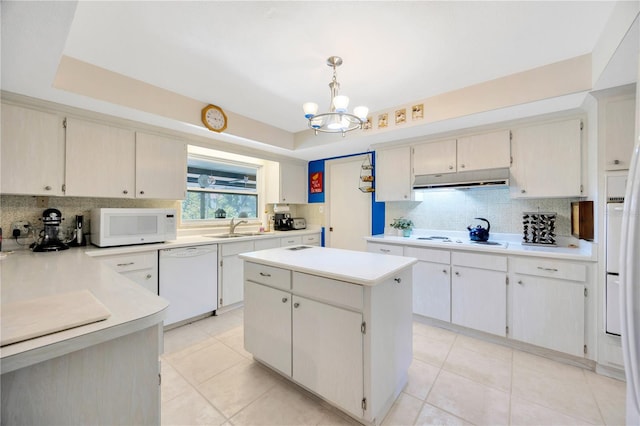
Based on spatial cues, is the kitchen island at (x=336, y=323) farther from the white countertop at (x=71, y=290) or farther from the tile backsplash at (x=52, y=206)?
the tile backsplash at (x=52, y=206)

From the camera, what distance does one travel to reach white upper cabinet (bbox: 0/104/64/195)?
76.4 inches

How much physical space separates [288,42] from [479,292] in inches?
107

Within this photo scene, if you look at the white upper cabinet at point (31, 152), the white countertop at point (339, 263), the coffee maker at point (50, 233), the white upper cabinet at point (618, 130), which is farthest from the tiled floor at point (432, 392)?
the white upper cabinet at point (31, 152)

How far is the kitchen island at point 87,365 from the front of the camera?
0.68 metres

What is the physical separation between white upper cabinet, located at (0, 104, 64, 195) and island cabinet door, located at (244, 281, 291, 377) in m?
1.87

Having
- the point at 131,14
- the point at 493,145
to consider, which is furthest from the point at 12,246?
the point at 493,145

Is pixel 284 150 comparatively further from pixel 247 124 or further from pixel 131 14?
pixel 131 14

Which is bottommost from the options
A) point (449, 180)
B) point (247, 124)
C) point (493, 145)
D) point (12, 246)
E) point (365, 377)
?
point (365, 377)

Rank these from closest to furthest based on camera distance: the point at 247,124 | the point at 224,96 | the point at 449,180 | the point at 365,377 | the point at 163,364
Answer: the point at 365,377
the point at 163,364
the point at 224,96
the point at 449,180
the point at 247,124

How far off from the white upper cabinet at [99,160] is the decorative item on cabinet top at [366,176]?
2.81m

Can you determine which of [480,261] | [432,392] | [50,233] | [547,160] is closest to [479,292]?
[480,261]

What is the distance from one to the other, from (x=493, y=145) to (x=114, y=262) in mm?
3854

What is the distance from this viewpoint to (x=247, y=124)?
125 inches

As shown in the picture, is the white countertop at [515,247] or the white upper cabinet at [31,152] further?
the white countertop at [515,247]
